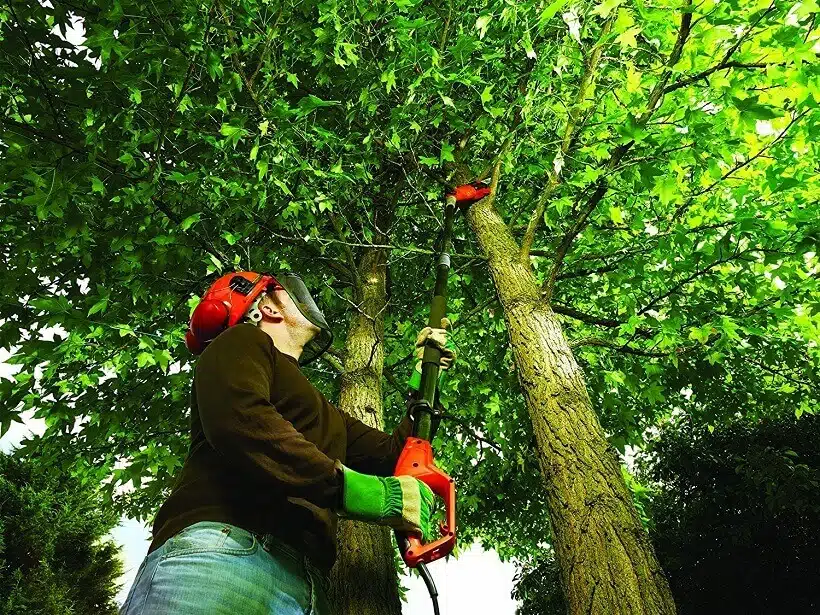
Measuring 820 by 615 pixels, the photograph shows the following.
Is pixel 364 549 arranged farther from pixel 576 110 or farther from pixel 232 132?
pixel 576 110

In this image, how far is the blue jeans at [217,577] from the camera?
1380 mm

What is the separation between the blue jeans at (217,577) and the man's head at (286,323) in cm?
97

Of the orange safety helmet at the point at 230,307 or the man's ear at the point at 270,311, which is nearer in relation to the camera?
the orange safety helmet at the point at 230,307

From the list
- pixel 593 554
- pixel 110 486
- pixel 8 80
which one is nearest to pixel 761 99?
pixel 593 554

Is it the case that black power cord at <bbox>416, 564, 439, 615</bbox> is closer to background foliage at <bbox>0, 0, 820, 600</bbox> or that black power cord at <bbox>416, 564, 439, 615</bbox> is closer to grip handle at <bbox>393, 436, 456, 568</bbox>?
grip handle at <bbox>393, 436, 456, 568</bbox>

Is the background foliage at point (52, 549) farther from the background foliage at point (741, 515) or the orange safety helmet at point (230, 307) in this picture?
the orange safety helmet at point (230, 307)

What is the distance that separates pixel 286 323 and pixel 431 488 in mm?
1002

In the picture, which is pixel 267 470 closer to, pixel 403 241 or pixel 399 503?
pixel 399 503

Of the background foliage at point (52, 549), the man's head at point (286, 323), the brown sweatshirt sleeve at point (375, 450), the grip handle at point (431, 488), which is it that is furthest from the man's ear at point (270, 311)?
the background foliage at point (52, 549)

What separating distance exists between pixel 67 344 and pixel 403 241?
3.37 metres

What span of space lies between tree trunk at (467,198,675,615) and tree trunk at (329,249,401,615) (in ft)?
2.99

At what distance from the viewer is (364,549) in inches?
108

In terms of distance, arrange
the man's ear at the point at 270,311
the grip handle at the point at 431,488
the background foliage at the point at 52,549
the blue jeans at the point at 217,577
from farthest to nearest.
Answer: the background foliage at the point at 52,549, the man's ear at the point at 270,311, the grip handle at the point at 431,488, the blue jeans at the point at 217,577

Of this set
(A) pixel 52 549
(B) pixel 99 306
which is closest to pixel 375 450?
(B) pixel 99 306
